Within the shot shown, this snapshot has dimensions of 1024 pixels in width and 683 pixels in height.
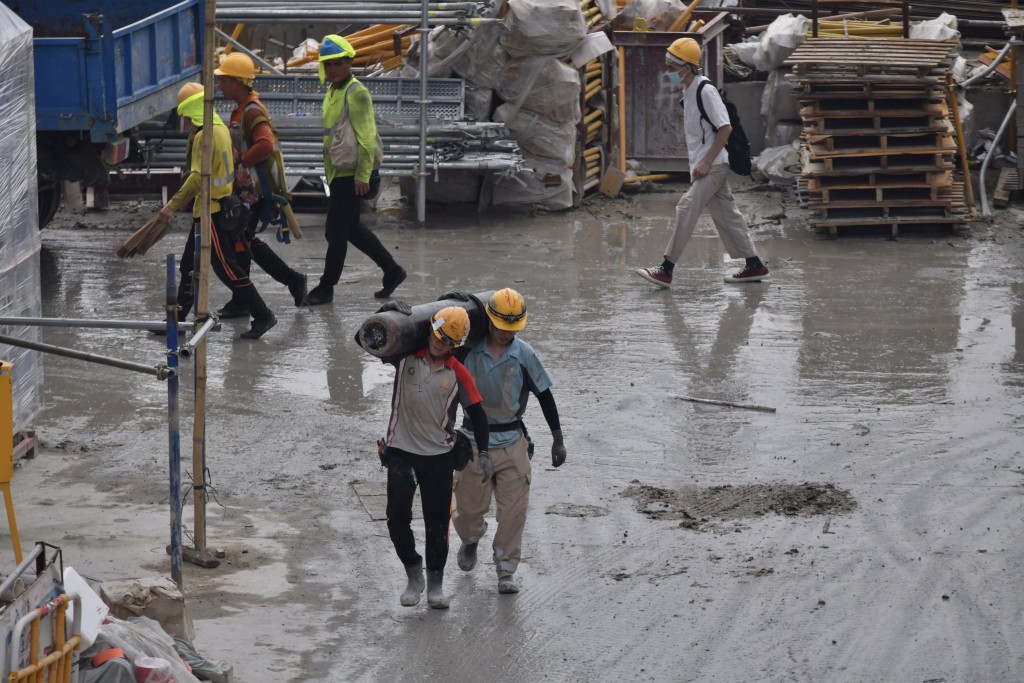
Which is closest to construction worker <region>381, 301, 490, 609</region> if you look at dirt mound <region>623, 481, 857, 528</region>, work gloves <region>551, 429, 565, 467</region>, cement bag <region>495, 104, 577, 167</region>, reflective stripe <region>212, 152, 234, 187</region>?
work gloves <region>551, 429, 565, 467</region>

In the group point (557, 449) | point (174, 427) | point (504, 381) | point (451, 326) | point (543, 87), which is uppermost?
point (543, 87)

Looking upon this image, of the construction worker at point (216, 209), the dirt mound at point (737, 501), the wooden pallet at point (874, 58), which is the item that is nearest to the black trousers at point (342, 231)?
the construction worker at point (216, 209)

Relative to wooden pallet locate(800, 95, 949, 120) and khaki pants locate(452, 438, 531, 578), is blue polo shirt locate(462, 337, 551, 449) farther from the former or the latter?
wooden pallet locate(800, 95, 949, 120)

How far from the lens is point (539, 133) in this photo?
13477 millimetres

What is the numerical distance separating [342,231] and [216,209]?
1.32 metres

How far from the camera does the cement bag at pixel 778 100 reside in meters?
15.6

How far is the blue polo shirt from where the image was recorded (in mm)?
5660

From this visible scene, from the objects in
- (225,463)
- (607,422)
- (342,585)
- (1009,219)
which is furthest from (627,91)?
(342,585)

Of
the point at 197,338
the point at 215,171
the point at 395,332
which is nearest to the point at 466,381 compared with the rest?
the point at 395,332

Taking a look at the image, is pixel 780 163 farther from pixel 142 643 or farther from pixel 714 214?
pixel 142 643

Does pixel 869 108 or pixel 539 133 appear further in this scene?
pixel 539 133

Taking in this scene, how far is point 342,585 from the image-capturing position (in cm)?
563

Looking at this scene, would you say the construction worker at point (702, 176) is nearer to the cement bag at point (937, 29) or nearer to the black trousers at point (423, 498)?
the black trousers at point (423, 498)

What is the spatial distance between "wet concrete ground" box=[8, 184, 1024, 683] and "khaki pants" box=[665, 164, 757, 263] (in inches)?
13.4
